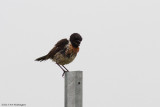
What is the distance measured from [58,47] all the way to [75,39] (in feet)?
2.61

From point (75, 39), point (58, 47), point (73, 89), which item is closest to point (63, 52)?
point (58, 47)

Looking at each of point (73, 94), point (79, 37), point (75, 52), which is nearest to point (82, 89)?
point (73, 94)

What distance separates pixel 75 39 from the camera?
750 centimetres

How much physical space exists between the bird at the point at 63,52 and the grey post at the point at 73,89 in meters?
2.14

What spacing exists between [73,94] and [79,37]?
2038 millimetres

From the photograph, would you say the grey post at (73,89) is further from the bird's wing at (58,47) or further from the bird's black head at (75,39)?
the bird's wing at (58,47)

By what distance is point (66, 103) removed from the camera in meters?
5.52

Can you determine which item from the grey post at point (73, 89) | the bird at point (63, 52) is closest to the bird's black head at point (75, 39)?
the bird at point (63, 52)

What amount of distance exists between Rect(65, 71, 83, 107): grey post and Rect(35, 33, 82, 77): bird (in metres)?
2.14

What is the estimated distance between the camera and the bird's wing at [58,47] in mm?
8043

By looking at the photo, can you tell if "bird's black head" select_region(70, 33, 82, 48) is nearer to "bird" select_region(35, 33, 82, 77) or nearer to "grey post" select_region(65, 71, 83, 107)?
"bird" select_region(35, 33, 82, 77)

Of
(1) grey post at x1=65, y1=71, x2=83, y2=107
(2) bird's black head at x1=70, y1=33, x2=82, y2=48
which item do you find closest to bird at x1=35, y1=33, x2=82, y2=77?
(2) bird's black head at x1=70, y1=33, x2=82, y2=48

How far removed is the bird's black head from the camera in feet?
24.1

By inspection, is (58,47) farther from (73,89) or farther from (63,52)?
(73,89)
